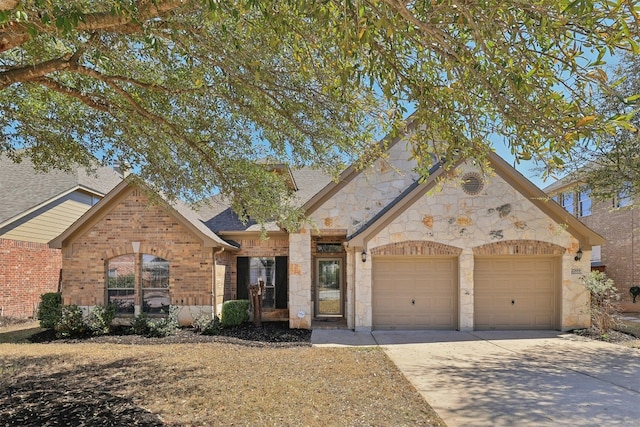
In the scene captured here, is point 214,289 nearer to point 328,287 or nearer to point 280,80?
point 328,287

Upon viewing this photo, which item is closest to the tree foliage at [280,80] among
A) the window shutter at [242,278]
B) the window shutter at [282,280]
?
the window shutter at [282,280]

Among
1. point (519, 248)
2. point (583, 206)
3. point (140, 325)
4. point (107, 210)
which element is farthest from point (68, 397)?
point (583, 206)

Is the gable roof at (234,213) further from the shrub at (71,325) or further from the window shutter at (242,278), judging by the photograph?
the shrub at (71,325)

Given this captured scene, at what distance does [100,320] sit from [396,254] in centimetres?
843

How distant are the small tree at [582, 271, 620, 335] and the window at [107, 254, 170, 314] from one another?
1207 centimetres

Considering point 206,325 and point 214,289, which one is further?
point 214,289

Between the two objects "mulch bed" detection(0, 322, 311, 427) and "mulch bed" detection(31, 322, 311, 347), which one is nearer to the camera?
"mulch bed" detection(0, 322, 311, 427)

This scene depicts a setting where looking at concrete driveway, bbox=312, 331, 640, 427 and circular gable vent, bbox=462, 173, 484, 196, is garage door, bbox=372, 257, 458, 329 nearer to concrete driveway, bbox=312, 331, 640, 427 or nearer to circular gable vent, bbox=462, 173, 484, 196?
concrete driveway, bbox=312, 331, 640, 427

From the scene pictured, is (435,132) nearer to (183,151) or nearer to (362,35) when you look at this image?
(362,35)

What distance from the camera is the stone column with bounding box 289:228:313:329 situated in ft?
40.6

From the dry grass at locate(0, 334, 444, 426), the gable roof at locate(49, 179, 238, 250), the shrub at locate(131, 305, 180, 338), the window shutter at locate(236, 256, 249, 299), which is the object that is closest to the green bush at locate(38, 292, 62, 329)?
the gable roof at locate(49, 179, 238, 250)

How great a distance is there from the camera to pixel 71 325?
1152cm

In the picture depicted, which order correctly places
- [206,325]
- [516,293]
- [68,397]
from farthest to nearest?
[516,293], [206,325], [68,397]

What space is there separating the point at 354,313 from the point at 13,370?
8.04 meters
